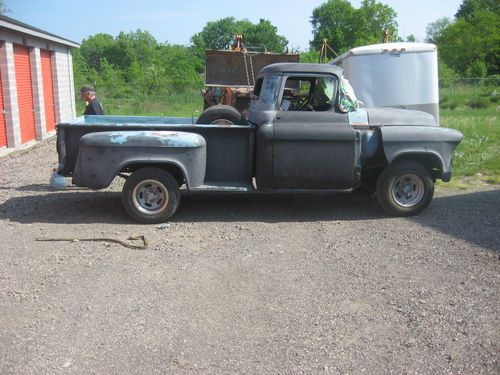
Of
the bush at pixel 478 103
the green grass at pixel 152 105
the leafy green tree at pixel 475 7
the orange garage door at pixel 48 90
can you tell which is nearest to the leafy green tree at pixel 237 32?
the leafy green tree at pixel 475 7

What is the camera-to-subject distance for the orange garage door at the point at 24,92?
16.8 metres

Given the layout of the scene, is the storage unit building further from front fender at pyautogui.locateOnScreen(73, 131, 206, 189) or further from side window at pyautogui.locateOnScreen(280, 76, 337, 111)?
side window at pyautogui.locateOnScreen(280, 76, 337, 111)

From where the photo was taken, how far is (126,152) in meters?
7.39

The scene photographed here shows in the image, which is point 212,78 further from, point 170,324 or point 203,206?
point 170,324

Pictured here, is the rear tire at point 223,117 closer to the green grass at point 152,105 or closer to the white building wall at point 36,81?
the white building wall at point 36,81

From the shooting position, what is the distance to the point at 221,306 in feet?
16.4

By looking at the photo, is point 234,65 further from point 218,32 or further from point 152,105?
point 218,32

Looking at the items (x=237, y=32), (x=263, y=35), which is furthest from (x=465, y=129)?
(x=237, y=32)

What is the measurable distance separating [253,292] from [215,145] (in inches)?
116

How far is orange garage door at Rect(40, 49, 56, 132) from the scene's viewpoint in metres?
20.3

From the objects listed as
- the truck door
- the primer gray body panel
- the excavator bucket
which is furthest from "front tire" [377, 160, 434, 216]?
the excavator bucket

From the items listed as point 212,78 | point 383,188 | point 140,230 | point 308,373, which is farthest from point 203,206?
point 212,78

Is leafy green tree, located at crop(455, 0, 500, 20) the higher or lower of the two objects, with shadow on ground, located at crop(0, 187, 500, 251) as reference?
higher

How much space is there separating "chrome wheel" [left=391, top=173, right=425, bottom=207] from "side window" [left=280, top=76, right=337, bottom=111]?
143 centimetres
